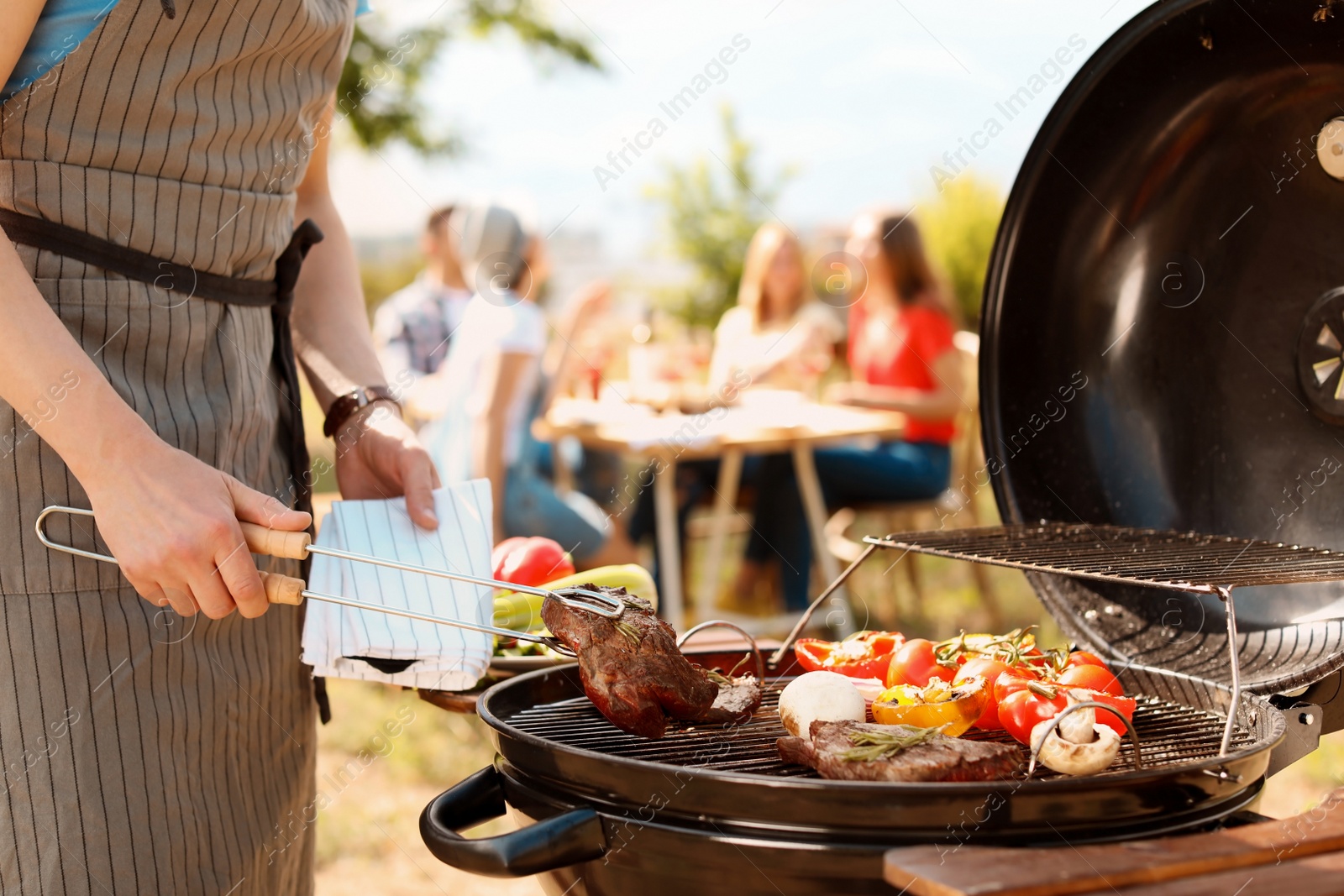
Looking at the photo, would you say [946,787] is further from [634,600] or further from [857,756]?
[634,600]

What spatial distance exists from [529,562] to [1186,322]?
122cm

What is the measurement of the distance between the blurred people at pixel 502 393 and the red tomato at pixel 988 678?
11.1 feet

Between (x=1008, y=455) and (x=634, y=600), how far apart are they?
0.73 meters

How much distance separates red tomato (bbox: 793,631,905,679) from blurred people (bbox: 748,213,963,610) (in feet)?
12.9

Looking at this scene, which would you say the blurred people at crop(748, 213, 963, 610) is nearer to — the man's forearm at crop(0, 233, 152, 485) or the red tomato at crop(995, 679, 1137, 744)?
the red tomato at crop(995, 679, 1137, 744)

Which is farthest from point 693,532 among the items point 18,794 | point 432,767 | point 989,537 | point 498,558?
point 18,794

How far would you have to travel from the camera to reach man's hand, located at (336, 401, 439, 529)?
5.17 feet

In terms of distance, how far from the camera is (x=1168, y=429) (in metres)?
1.72

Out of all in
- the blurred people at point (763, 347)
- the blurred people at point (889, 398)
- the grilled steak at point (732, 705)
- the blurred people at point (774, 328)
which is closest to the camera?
the grilled steak at point (732, 705)

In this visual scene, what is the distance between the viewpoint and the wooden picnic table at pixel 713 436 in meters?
5.04

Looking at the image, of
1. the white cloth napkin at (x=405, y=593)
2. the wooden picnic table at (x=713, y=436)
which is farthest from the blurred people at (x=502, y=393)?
the white cloth napkin at (x=405, y=593)

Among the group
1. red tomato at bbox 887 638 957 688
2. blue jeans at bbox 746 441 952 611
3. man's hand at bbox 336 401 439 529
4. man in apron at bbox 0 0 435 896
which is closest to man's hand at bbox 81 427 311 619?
man in apron at bbox 0 0 435 896

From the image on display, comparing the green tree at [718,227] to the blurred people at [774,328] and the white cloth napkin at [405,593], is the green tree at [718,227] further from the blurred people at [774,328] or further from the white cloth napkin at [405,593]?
the white cloth napkin at [405,593]

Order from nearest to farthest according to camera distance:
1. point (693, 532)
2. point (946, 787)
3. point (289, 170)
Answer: point (946, 787), point (289, 170), point (693, 532)
